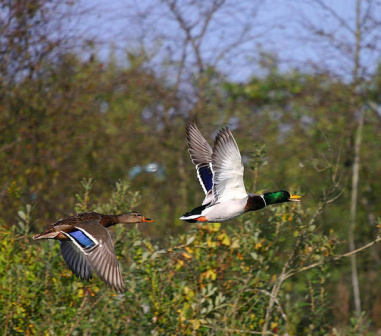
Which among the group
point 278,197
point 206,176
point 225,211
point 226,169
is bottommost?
point 206,176

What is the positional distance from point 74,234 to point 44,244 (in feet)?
0.81

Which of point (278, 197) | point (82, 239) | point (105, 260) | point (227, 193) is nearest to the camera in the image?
point (105, 260)

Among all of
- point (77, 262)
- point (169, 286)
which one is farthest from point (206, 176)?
point (77, 262)

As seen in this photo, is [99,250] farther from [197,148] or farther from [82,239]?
[197,148]

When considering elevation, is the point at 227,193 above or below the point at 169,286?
→ above

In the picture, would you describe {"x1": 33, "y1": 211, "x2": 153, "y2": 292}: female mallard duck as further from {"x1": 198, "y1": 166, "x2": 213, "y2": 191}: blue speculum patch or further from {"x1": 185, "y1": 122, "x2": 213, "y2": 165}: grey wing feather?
{"x1": 185, "y1": 122, "x2": 213, "y2": 165}: grey wing feather

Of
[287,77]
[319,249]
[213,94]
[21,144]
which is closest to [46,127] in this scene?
[21,144]

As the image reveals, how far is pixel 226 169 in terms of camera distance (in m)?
5.98

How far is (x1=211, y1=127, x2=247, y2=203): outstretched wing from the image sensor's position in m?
5.86

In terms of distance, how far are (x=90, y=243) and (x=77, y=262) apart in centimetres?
34

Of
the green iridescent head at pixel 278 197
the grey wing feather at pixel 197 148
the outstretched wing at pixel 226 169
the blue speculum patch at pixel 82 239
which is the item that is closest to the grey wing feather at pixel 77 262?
the blue speculum patch at pixel 82 239

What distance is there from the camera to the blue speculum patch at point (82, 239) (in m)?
5.31

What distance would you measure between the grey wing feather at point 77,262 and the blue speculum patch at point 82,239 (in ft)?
0.62

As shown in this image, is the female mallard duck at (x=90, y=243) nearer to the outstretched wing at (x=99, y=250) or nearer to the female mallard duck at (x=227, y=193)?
the outstretched wing at (x=99, y=250)
